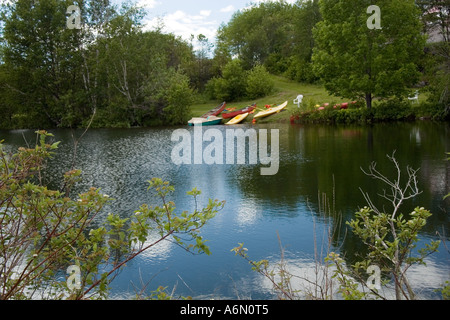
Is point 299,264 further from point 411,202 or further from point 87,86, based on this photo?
point 87,86

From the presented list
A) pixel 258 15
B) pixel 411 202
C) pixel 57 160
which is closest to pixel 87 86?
pixel 57 160

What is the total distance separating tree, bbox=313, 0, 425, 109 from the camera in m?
26.5

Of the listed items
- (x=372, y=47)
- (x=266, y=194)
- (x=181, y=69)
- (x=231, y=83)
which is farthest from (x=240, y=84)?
Result: (x=266, y=194)

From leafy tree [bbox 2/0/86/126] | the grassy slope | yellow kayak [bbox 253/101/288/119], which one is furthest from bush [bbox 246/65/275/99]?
leafy tree [bbox 2/0/86/126]

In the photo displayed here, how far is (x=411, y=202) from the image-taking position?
9961 mm

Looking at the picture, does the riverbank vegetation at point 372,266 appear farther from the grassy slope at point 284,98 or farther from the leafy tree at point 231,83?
the leafy tree at point 231,83

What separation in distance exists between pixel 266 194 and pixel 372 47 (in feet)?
60.9

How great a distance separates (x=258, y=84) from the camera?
41.4 metres

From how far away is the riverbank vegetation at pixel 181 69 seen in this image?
26859 mm

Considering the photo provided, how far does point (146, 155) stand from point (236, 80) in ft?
80.2

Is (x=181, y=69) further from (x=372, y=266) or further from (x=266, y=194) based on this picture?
(x=372, y=266)

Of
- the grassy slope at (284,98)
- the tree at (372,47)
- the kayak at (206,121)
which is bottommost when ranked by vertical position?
the kayak at (206,121)

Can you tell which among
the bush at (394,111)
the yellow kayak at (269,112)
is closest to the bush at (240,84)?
the yellow kayak at (269,112)

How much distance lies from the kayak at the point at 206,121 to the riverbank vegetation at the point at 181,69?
2526 mm
